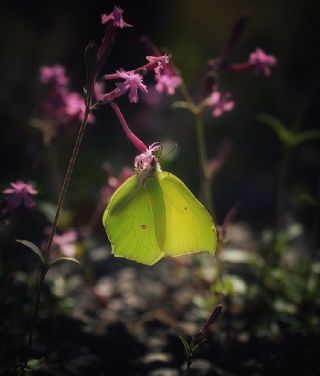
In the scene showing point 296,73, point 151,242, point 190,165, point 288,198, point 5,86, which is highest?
point 296,73

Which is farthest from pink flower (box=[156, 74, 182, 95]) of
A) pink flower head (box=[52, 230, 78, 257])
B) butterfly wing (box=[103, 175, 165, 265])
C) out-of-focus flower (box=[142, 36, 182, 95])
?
pink flower head (box=[52, 230, 78, 257])

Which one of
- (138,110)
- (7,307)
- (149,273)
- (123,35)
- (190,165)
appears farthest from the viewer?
(123,35)

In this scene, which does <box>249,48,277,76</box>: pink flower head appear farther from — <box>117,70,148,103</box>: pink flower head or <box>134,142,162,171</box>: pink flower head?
<box>117,70,148,103</box>: pink flower head

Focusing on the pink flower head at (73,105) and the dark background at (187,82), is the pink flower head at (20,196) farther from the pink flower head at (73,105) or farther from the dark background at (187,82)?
the dark background at (187,82)

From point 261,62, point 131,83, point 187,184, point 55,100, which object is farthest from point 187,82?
point 131,83

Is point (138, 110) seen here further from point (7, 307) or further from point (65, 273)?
point (7, 307)

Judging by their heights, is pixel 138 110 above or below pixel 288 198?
above

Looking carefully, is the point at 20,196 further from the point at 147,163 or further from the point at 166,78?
the point at 166,78

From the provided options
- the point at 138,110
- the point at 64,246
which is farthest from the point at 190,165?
the point at 64,246
